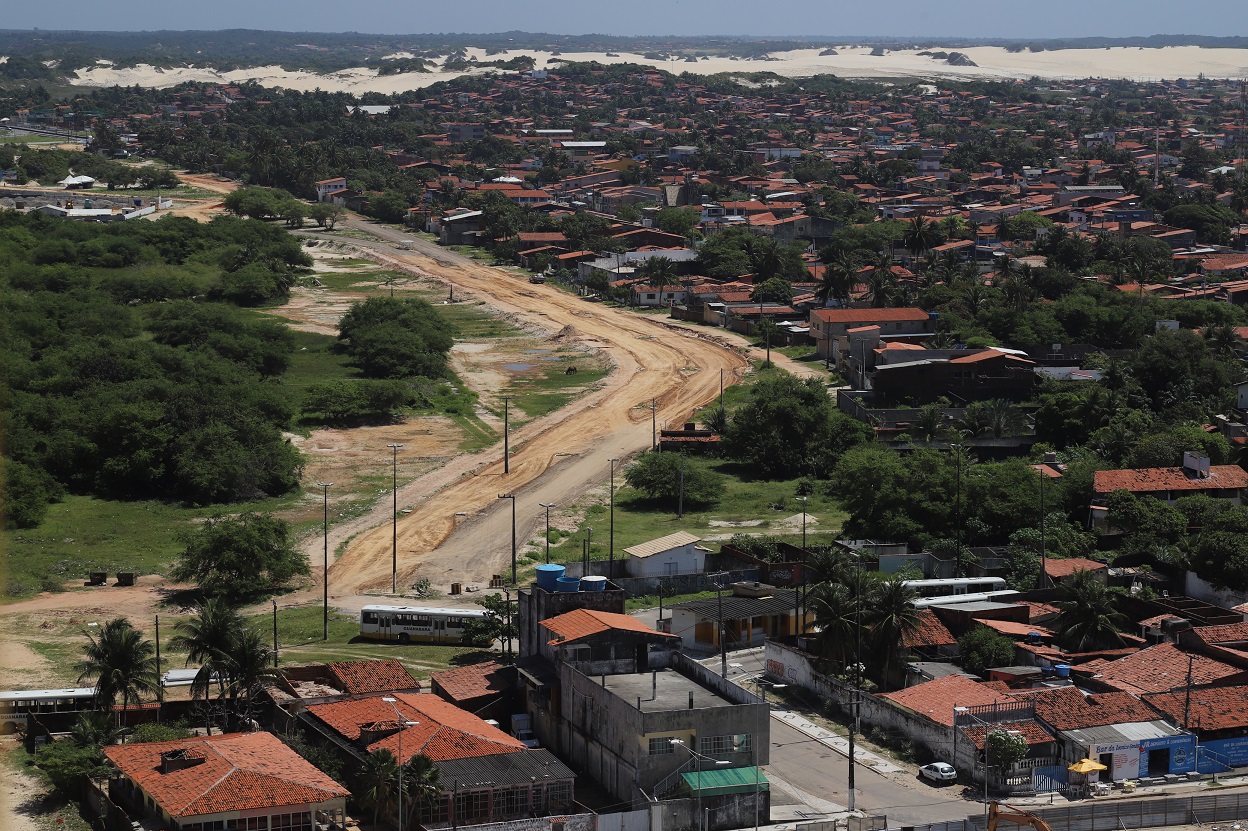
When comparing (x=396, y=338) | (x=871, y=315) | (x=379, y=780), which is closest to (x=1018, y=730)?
(x=379, y=780)

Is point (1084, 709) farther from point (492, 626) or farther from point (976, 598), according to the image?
point (492, 626)

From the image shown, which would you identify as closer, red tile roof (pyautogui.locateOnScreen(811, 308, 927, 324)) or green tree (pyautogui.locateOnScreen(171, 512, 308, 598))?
green tree (pyautogui.locateOnScreen(171, 512, 308, 598))

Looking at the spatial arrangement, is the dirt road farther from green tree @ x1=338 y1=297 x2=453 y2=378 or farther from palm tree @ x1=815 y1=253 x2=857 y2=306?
green tree @ x1=338 y1=297 x2=453 y2=378

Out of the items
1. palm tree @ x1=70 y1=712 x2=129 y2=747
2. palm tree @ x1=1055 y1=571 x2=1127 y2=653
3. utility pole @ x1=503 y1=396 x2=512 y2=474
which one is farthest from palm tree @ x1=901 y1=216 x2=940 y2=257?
palm tree @ x1=70 y1=712 x2=129 y2=747

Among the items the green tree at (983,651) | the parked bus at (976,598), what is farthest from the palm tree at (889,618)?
the parked bus at (976,598)

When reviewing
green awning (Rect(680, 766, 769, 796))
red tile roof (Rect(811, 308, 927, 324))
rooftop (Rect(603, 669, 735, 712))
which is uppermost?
rooftop (Rect(603, 669, 735, 712))

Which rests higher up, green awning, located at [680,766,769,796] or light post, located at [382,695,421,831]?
light post, located at [382,695,421,831]
